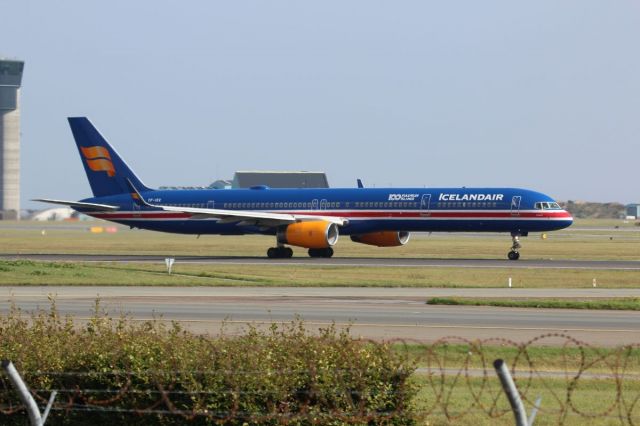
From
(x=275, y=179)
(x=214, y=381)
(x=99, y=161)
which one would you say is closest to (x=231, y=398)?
(x=214, y=381)

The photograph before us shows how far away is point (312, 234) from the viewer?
61969 millimetres

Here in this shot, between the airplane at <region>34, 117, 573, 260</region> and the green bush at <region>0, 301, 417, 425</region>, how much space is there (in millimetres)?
47078

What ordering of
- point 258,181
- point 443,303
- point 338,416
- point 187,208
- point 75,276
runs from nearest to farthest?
point 338,416 → point 443,303 → point 75,276 → point 187,208 → point 258,181

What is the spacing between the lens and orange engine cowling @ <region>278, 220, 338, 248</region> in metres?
61.9

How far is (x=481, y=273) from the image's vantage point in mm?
50594

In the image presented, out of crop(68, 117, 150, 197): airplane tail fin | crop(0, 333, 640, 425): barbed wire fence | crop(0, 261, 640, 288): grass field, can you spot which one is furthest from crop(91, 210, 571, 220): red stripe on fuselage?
crop(0, 333, 640, 425): barbed wire fence

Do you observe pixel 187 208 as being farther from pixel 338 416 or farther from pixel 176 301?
pixel 338 416

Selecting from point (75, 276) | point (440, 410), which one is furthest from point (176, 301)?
point (440, 410)

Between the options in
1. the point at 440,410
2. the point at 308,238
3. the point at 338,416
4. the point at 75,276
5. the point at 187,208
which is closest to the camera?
the point at 338,416

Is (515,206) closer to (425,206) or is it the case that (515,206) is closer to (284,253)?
(425,206)

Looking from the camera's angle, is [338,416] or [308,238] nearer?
[338,416]

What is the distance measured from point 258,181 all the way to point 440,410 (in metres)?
175

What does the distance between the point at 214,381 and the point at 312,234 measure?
4827cm

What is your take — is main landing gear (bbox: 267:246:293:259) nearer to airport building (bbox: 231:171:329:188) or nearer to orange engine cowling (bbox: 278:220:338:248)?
orange engine cowling (bbox: 278:220:338:248)
